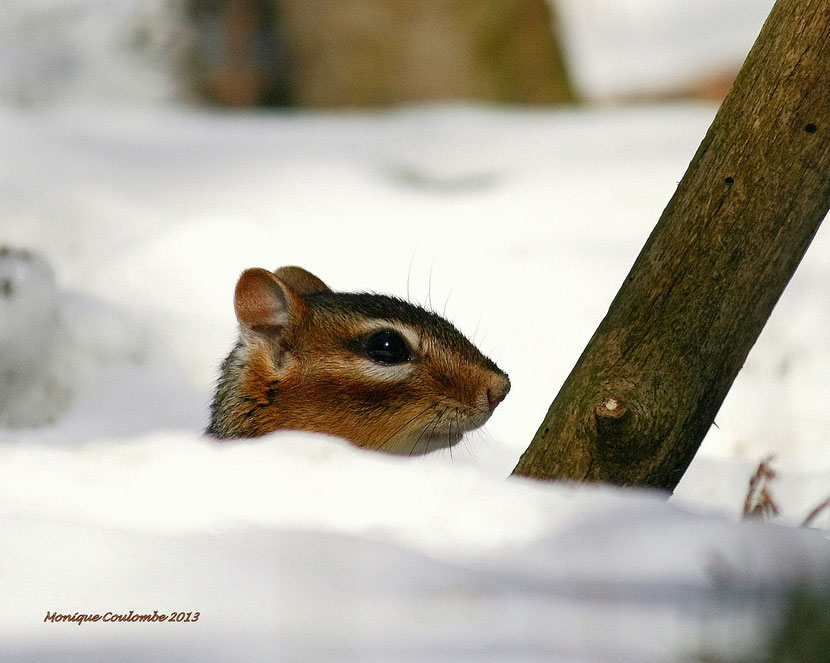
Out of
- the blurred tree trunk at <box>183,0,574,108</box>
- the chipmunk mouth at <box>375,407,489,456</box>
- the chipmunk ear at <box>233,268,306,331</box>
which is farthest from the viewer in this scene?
the blurred tree trunk at <box>183,0,574,108</box>

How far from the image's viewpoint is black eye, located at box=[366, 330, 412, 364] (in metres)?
2.83

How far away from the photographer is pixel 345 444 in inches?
85.0

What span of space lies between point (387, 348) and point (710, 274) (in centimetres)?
101

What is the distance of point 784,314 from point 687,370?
7.91 feet

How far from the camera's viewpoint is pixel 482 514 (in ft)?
6.07

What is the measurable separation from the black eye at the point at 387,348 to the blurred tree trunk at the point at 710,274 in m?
0.70

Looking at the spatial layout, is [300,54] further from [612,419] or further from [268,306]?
[612,419]

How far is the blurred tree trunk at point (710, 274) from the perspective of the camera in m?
2.02

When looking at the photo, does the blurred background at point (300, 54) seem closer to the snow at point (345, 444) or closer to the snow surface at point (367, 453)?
the snow at point (345, 444)

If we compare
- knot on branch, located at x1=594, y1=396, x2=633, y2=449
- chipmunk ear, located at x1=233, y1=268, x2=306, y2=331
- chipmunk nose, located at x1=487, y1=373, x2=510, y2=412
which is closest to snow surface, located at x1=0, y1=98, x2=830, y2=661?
knot on branch, located at x1=594, y1=396, x2=633, y2=449

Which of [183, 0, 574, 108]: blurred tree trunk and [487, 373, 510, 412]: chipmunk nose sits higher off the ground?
[183, 0, 574, 108]: blurred tree trunk

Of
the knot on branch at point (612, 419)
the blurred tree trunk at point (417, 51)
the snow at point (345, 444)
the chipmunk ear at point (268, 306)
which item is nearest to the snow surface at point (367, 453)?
the snow at point (345, 444)

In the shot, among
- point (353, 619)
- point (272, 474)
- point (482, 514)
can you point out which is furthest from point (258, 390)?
point (353, 619)

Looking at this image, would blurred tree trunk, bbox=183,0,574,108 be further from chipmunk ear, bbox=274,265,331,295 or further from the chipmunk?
the chipmunk
